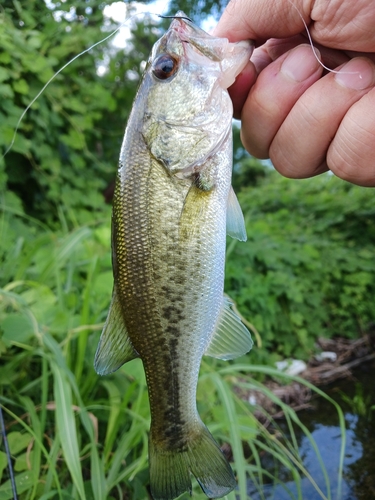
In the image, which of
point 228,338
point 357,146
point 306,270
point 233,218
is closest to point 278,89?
point 357,146

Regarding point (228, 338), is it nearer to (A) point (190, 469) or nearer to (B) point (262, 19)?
(A) point (190, 469)

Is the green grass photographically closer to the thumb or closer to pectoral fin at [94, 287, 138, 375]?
pectoral fin at [94, 287, 138, 375]

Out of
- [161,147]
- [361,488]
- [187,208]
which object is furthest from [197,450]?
[361,488]

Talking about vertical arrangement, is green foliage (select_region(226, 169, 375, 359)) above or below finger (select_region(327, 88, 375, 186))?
below

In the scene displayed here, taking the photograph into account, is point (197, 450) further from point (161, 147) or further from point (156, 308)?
point (161, 147)

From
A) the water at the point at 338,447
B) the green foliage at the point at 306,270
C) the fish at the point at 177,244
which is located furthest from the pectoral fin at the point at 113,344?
the green foliage at the point at 306,270

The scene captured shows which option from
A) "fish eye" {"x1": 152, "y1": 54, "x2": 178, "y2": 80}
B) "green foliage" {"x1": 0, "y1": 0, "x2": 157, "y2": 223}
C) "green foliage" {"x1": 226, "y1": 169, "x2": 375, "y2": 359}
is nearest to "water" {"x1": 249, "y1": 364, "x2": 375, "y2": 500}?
"green foliage" {"x1": 226, "y1": 169, "x2": 375, "y2": 359}
